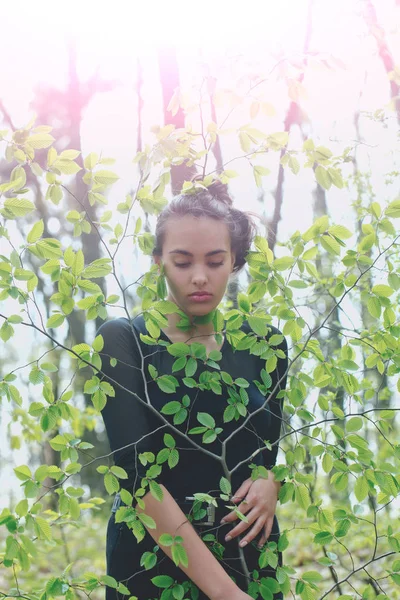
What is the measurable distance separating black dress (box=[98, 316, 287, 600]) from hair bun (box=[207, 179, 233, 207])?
0.37 metres

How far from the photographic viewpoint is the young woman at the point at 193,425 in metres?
1.47

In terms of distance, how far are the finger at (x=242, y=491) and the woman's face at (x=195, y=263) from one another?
41 centimetres

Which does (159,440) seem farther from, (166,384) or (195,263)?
(195,263)

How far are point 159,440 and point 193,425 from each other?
91mm

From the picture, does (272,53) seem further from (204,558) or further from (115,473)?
(204,558)

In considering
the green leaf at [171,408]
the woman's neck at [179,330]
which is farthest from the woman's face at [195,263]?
the green leaf at [171,408]

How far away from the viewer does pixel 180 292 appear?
4.98ft

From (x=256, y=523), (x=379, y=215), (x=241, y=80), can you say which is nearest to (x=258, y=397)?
(x=256, y=523)

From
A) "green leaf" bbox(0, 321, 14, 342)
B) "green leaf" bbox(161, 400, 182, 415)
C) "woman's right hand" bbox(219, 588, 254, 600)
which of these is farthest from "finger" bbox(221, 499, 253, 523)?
"green leaf" bbox(0, 321, 14, 342)

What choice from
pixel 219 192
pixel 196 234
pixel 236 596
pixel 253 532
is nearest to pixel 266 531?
pixel 253 532

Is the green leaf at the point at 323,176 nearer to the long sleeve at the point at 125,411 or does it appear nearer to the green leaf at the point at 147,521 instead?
the long sleeve at the point at 125,411

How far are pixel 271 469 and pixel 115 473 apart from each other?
42cm

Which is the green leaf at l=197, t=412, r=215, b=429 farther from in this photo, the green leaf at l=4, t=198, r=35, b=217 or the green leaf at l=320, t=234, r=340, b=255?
the green leaf at l=4, t=198, r=35, b=217

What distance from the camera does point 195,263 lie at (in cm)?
152
